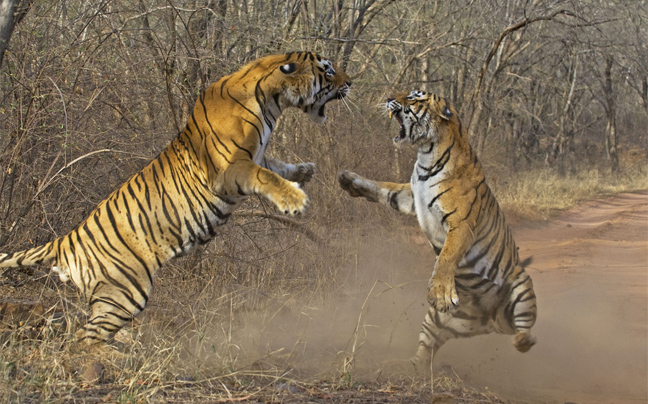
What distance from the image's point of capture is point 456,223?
4785mm

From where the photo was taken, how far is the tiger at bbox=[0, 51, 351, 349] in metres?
4.33

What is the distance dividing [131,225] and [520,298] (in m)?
2.88

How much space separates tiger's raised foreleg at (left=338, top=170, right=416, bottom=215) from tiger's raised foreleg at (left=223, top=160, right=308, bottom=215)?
117 centimetres

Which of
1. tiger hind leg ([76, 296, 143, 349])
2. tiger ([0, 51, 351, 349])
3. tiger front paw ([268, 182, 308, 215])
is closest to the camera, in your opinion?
tiger front paw ([268, 182, 308, 215])

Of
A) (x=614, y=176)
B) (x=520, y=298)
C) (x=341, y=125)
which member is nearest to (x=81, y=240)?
(x=520, y=298)

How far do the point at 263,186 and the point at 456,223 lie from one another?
1493 millimetres

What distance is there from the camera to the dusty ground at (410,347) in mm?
3791

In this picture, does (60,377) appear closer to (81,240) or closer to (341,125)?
(81,240)

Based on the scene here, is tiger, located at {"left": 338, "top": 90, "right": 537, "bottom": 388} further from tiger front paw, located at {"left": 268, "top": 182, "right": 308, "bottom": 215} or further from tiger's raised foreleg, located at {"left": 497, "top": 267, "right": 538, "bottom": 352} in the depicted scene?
tiger front paw, located at {"left": 268, "top": 182, "right": 308, "bottom": 215}

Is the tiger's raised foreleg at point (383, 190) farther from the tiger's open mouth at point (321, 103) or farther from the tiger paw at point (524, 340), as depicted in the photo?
the tiger paw at point (524, 340)

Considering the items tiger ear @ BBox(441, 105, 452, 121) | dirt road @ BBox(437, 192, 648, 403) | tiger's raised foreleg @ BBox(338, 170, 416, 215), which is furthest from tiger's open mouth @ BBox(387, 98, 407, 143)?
dirt road @ BBox(437, 192, 648, 403)

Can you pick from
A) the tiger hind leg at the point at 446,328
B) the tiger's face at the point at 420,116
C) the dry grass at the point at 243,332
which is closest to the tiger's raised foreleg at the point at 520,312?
the tiger hind leg at the point at 446,328

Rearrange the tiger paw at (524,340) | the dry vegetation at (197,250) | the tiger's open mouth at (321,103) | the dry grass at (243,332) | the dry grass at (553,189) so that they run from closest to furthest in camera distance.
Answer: the dry grass at (243,332), the dry vegetation at (197,250), the tiger's open mouth at (321,103), the tiger paw at (524,340), the dry grass at (553,189)

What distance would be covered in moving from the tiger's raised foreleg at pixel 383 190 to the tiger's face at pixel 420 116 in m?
0.42
